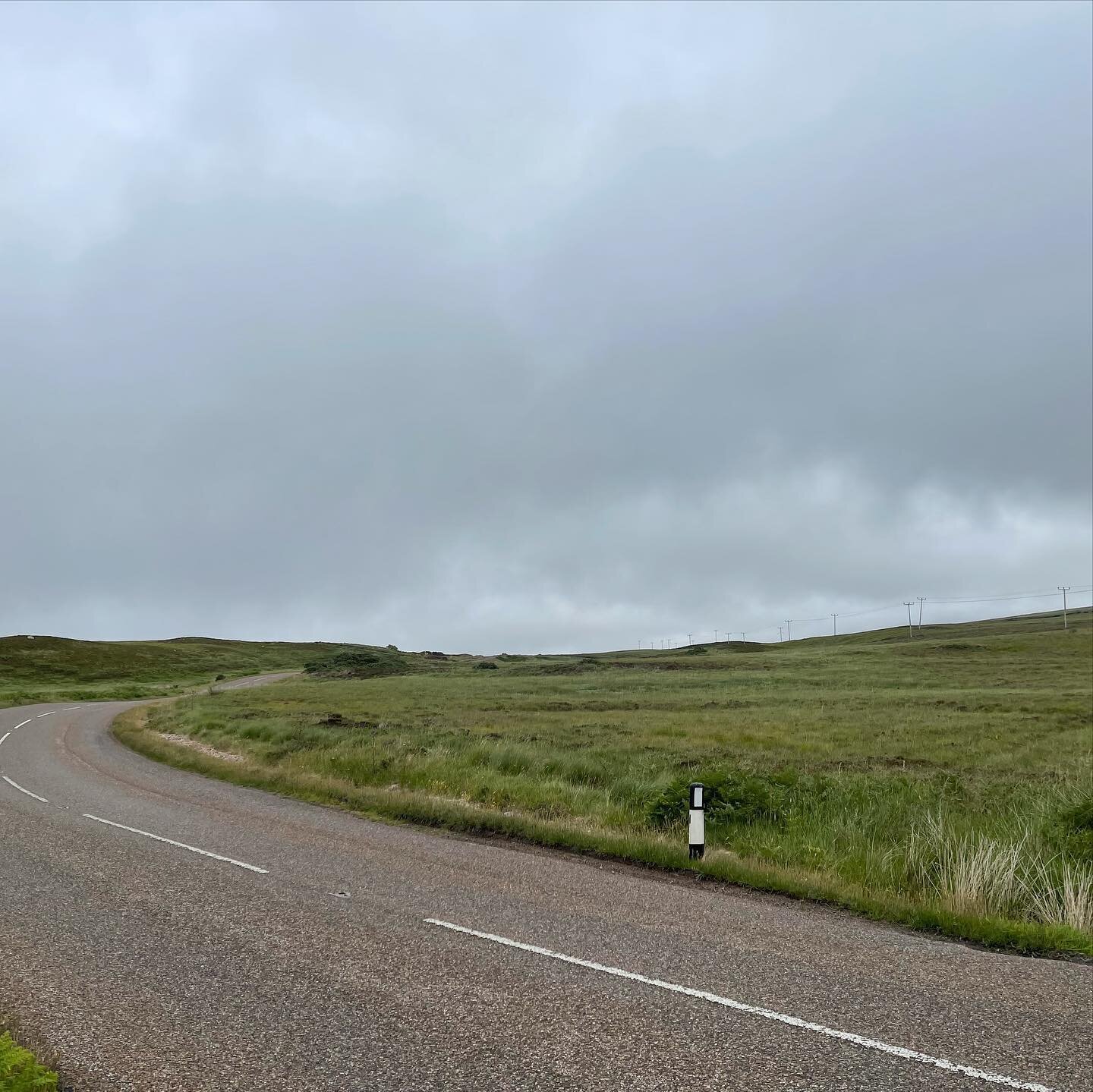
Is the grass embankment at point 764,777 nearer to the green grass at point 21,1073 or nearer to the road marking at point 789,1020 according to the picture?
the road marking at point 789,1020

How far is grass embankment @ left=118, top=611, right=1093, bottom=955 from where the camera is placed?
9.76 metres

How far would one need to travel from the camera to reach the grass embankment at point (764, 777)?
9.76 meters

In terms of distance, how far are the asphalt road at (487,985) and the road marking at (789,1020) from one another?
0.07 ft

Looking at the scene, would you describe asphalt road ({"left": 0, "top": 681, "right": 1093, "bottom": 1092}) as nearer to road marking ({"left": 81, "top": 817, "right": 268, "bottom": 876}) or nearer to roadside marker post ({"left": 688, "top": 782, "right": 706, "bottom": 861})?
road marking ({"left": 81, "top": 817, "right": 268, "bottom": 876})

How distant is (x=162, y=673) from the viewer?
96750mm

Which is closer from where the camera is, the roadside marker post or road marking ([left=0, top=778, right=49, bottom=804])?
the roadside marker post

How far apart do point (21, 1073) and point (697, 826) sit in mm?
8589

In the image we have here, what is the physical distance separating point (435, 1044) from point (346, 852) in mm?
6577

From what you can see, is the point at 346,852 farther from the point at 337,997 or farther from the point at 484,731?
the point at 484,731

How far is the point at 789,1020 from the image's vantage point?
5590 mm

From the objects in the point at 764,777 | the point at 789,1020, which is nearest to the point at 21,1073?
the point at 789,1020

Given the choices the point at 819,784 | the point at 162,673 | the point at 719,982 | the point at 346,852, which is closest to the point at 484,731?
the point at 819,784

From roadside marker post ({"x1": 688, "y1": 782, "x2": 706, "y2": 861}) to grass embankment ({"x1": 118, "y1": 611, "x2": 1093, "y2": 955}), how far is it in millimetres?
270

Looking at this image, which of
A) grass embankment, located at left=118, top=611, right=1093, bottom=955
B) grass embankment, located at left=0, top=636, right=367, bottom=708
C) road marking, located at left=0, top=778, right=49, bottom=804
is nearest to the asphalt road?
grass embankment, located at left=118, top=611, right=1093, bottom=955
